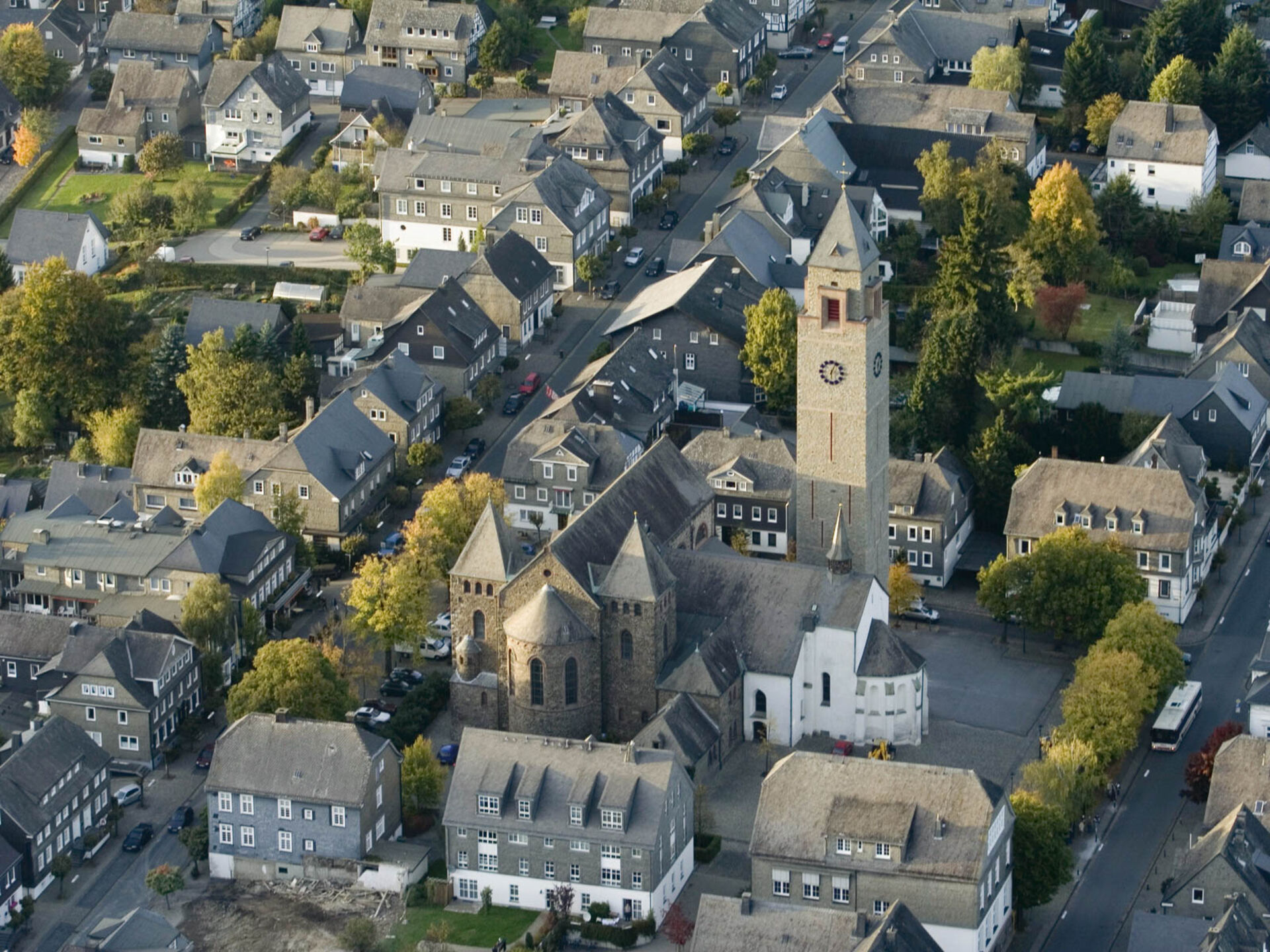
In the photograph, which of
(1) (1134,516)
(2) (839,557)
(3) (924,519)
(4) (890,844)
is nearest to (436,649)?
(2) (839,557)

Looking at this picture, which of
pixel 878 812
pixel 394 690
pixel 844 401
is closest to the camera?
pixel 878 812

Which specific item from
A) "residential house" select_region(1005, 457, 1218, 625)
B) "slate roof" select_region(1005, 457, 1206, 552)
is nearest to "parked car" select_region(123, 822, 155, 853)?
"residential house" select_region(1005, 457, 1218, 625)

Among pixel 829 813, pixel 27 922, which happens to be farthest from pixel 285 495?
pixel 829 813

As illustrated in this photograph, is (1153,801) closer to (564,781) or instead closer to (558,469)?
(564,781)

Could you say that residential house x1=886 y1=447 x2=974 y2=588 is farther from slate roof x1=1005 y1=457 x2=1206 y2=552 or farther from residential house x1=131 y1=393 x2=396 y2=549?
residential house x1=131 y1=393 x2=396 y2=549

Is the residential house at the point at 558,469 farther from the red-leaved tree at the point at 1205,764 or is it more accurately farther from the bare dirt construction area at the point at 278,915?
the red-leaved tree at the point at 1205,764
